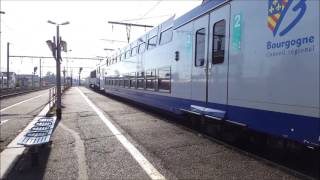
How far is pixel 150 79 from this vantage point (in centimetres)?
1505

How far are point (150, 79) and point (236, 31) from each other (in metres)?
7.84

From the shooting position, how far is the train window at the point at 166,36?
12298 mm

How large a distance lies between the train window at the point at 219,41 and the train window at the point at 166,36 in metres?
3.82

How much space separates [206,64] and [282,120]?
3.10 metres

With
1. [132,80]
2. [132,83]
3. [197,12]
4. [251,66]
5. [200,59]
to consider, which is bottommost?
[132,83]

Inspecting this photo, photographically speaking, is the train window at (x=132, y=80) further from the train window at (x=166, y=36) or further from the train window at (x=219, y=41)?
the train window at (x=219, y=41)

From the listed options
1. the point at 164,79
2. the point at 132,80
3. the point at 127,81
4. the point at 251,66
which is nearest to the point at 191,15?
the point at 164,79

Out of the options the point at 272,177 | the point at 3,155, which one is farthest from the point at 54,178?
the point at 272,177

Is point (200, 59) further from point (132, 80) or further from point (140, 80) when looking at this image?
point (132, 80)

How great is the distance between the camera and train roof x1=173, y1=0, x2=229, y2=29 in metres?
8.45

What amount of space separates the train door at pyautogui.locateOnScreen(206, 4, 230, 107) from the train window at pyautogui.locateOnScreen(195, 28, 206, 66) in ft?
1.39

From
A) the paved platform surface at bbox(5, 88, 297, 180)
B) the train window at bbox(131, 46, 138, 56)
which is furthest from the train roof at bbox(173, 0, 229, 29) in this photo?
the train window at bbox(131, 46, 138, 56)

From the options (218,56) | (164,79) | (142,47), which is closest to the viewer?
(218,56)

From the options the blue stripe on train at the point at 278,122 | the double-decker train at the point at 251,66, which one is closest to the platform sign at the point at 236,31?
the double-decker train at the point at 251,66
